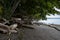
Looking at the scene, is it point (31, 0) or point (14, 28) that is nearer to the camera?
point (14, 28)

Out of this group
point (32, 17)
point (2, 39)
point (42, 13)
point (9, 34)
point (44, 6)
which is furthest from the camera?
point (32, 17)

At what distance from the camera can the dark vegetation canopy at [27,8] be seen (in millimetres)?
1654

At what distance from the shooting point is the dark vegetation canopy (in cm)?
165

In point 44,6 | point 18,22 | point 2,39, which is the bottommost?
point 2,39

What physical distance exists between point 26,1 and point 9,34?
1.93 ft

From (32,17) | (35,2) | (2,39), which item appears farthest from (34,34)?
(32,17)

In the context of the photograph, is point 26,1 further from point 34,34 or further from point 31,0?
point 34,34

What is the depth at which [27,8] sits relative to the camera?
6.15 ft

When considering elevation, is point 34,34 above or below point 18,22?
below

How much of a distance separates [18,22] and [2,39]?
1.54ft

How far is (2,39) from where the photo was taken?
126 cm

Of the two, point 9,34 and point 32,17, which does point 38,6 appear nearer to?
point 32,17

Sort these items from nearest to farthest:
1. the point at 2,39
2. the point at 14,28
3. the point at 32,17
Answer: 1. the point at 2,39
2. the point at 14,28
3. the point at 32,17

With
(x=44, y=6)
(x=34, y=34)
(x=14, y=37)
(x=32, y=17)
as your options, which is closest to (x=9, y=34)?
(x=14, y=37)
